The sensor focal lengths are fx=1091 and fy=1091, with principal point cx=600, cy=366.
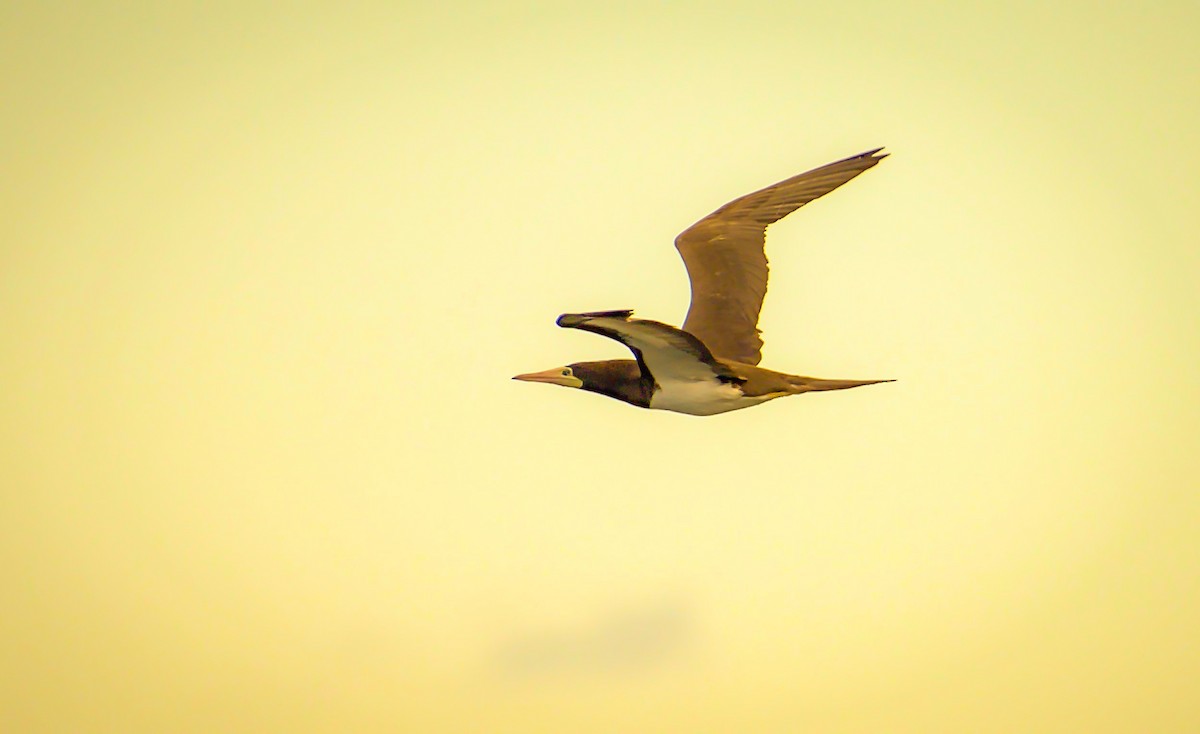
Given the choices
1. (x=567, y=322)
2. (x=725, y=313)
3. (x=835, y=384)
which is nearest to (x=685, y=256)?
(x=725, y=313)

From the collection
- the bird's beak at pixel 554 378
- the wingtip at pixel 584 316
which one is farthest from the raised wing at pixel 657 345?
the bird's beak at pixel 554 378

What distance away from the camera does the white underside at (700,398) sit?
8258 mm

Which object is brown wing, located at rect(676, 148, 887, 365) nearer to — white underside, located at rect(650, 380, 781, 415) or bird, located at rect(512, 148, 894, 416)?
bird, located at rect(512, 148, 894, 416)

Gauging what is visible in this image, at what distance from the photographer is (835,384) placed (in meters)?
8.27

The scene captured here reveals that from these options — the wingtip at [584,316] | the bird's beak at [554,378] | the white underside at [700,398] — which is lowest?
the white underside at [700,398]

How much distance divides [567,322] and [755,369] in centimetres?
218

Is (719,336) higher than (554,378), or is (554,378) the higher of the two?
(719,336)

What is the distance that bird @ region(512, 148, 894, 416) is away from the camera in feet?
26.2

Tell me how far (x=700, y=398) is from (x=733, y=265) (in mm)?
1607

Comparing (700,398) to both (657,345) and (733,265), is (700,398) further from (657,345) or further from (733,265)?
(733,265)

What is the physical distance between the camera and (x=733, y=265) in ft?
31.0

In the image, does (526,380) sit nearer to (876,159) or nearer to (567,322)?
(567,322)

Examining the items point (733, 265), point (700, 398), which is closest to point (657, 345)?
point (700, 398)

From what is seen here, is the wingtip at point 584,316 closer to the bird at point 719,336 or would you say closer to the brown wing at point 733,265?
the bird at point 719,336
